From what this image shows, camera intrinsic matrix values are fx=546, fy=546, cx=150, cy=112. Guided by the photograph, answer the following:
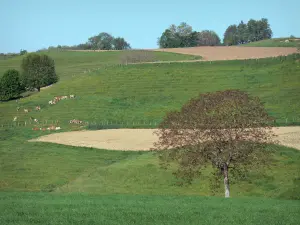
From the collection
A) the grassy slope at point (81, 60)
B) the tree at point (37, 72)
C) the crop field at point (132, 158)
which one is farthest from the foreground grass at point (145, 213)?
the grassy slope at point (81, 60)

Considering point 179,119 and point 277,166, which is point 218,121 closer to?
point 179,119

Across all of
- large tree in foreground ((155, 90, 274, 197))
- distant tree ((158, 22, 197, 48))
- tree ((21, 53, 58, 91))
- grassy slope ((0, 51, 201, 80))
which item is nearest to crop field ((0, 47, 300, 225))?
large tree in foreground ((155, 90, 274, 197))

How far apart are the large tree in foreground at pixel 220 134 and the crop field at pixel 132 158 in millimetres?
1953

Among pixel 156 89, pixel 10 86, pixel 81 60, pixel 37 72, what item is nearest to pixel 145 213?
pixel 156 89

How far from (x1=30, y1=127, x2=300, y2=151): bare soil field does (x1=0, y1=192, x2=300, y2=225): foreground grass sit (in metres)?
28.2

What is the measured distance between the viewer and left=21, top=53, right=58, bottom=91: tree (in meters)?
112

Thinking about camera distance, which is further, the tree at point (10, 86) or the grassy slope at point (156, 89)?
the tree at point (10, 86)

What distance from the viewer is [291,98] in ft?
229

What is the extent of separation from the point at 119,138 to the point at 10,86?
54843mm

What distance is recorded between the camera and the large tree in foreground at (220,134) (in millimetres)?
29172

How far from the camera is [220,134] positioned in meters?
29.2

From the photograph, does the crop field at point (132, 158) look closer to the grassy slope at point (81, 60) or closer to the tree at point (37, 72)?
the grassy slope at point (81, 60)

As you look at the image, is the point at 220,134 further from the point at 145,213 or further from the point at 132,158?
the point at 132,158

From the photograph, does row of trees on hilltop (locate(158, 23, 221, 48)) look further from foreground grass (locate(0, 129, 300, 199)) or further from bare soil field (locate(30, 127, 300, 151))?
foreground grass (locate(0, 129, 300, 199))
